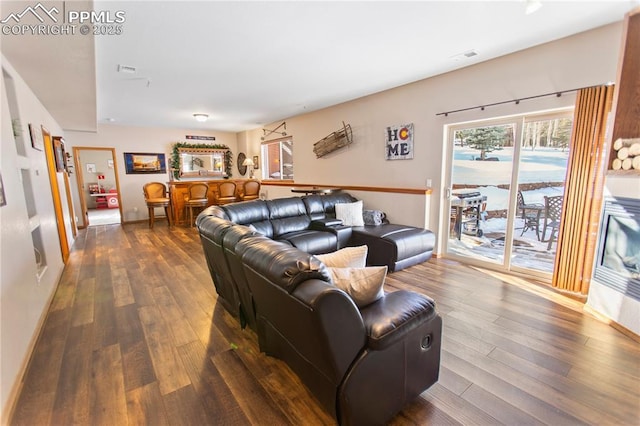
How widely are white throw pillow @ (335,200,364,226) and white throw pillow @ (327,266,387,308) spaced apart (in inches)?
106

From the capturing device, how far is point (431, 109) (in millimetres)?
3988

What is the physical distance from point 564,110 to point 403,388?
10.8 ft

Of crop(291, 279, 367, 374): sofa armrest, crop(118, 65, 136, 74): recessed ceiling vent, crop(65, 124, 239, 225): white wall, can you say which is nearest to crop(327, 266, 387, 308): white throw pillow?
crop(291, 279, 367, 374): sofa armrest

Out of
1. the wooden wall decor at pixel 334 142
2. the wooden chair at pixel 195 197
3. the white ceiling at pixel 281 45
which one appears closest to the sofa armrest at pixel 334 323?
the white ceiling at pixel 281 45

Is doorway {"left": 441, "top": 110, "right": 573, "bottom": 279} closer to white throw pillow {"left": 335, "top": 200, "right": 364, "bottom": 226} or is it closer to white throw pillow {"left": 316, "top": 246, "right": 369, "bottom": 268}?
white throw pillow {"left": 335, "top": 200, "right": 364, "bottom": 226}

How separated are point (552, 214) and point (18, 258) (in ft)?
16.7

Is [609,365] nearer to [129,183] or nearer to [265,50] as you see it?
[265,50]

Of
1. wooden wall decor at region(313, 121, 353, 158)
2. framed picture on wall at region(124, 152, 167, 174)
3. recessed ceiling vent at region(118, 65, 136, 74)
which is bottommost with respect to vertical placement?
framed picture on wall at region(124, 152, 167, 174)

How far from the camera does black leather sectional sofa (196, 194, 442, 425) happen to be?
4.10 ft

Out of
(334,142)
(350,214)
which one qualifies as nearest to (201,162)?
(334,142)

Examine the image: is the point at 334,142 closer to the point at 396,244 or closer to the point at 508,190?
the point at 396,244

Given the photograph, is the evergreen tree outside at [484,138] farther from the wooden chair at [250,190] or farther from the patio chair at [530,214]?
the wooden chair at [250,190]

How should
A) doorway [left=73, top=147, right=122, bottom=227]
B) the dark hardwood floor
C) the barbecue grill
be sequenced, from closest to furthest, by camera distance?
1. the dark hardwood floor
2. the barbecue grill
3. doorway [left=73, top=147, right=122, bottom=227]

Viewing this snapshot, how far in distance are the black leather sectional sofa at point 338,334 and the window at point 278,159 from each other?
17.7 ft
